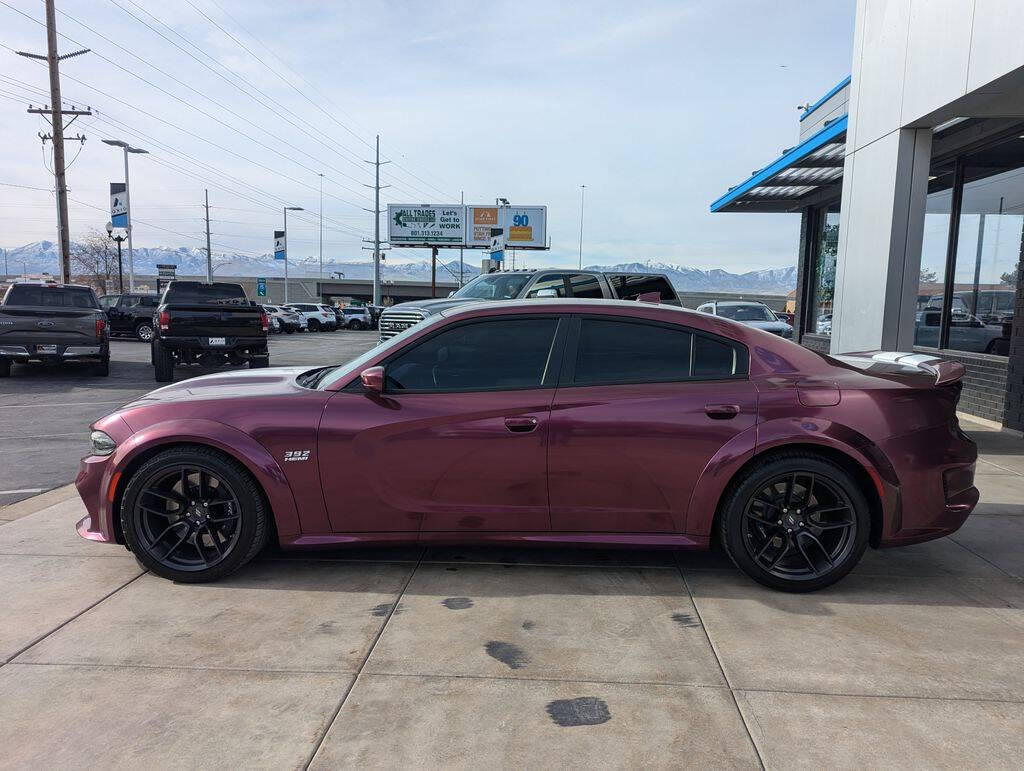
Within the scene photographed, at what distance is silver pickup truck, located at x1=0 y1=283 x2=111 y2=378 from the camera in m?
12.8

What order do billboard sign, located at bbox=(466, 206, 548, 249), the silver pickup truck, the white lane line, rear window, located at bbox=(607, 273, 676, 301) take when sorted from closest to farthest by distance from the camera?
the white lane line
rear window, located at bbox=(607, 273, 676, 301)
the silver pickup truck
billboard sign, located at bbox=(466, 206, 548, 249)

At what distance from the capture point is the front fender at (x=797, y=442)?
384 cm

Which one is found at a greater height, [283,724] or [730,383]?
[730,383]

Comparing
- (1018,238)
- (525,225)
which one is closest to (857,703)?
(1018,238)

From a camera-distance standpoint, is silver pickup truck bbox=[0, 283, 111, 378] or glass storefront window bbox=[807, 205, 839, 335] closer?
silver pickup truck bbox=[0, 283, 111, 378]

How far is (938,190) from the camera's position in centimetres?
1130

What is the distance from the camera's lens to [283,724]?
2.73 metres

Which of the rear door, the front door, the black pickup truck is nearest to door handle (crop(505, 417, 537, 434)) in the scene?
the front door

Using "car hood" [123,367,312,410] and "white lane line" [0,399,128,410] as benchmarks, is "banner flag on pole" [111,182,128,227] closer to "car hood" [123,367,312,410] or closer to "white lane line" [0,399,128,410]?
"white lane line" [0,399,128,410]

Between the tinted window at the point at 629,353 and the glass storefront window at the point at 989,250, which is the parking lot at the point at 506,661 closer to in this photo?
the tinted window at the point at 629,353

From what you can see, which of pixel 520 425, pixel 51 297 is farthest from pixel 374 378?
pixel 51 297

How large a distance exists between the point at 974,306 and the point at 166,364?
13.3 metres

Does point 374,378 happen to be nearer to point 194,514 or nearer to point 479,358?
point 479,358

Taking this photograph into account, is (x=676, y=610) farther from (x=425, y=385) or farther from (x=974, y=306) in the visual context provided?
(x=974, y=306)
